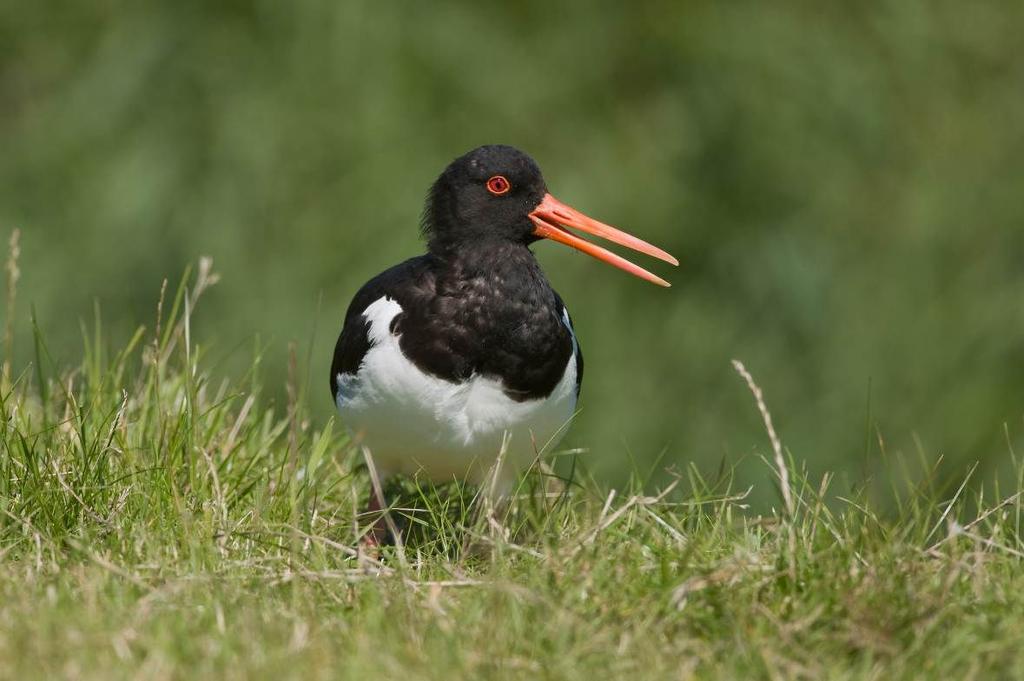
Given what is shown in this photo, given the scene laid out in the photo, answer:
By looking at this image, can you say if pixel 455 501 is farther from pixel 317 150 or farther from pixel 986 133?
pixel 986 133

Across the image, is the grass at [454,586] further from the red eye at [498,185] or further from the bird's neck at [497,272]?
the red eye at [498,185]

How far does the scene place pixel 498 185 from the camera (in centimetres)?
562

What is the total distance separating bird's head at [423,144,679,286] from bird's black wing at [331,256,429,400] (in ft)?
0.50

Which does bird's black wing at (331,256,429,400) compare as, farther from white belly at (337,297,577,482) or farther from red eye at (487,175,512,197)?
red eye at (487,175,512,197)

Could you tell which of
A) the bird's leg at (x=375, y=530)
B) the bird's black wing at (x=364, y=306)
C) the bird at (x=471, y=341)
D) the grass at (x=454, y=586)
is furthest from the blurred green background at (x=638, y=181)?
the grass at (x=454, y=586)

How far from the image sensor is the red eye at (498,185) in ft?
18.4

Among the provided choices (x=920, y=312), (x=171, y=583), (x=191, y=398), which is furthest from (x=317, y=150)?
(x=171, y=583)

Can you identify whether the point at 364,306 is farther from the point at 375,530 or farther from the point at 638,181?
the point at 638,181

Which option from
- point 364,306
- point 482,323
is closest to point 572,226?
point 482,323

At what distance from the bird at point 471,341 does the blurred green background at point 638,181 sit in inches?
249

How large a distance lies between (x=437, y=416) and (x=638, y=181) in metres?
8.04

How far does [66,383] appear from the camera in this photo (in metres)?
5.73

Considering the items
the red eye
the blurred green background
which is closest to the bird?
the red eye

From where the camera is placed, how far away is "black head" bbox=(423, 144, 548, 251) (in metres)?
5.63
